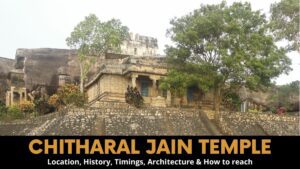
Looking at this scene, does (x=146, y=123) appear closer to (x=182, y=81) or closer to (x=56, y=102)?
(x=182, y=81)

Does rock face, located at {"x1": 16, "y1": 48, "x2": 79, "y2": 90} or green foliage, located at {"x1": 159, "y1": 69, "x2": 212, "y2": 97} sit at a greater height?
rock face, located at {"x1": 16, "y1": 48, "x2": 79, "y2": 90}

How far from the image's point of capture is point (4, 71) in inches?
1773

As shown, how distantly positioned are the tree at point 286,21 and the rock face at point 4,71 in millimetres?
22790

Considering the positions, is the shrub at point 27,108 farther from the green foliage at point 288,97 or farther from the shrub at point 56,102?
the green foliage at point 288,97

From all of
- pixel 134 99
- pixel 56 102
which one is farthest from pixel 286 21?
pixel 56 102

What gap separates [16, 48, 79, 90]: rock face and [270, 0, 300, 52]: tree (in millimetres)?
18714

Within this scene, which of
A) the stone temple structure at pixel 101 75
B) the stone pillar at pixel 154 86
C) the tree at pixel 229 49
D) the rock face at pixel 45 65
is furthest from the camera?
the rock face at pixel 45 65

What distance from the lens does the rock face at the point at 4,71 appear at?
144ft

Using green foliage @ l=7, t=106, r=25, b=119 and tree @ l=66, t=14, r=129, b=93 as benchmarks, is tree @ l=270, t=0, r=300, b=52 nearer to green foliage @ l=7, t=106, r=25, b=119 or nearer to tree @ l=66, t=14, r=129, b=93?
tree @ l=66, t=14, r=129, b=93

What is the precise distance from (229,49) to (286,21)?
5598 millimetres

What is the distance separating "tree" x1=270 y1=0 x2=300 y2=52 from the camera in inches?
1286

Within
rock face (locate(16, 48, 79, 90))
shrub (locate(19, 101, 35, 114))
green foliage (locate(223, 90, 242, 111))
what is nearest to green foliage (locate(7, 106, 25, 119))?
shrub (locate(19, 101, 35, 114))

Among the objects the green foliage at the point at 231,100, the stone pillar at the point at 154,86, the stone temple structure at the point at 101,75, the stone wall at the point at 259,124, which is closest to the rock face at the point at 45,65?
the stone temple structure at the point at 101,75

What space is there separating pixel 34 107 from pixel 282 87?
61.0ft
